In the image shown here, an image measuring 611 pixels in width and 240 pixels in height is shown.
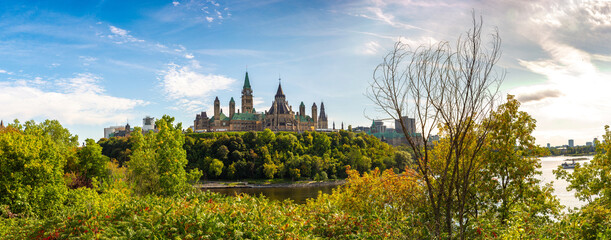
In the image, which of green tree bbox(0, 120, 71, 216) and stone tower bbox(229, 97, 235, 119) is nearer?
green tree bbox(0, 120, 71, 216)

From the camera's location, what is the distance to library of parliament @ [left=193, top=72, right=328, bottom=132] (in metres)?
110

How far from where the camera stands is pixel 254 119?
116m

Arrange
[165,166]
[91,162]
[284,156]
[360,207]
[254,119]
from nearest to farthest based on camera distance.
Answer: [360,207], [165,166], [91,162], [284,156], [254,119]

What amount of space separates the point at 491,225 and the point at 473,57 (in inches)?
178

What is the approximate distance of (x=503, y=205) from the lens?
11.1 meters

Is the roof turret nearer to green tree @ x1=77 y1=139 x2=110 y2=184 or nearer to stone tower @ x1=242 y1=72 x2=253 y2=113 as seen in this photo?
stone tower @ x1=242 y1=72 x2=253 y2=113

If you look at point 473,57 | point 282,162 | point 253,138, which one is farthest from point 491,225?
point 253,138

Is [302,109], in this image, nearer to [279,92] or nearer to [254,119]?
[279,92]

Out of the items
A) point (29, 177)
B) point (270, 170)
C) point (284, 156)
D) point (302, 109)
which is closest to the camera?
point (29, 177)

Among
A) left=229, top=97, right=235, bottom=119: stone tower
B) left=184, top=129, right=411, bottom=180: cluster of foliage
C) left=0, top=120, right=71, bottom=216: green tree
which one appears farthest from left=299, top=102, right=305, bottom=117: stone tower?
left=0, top=120, right=71, bottom=216: green tree

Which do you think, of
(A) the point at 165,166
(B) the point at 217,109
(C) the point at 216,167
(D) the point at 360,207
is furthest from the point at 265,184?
(B) the point at 217,109

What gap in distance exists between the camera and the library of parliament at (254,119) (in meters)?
110

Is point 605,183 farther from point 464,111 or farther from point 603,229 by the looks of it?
point 464,111

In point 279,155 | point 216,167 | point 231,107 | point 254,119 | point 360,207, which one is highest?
point 231,107
